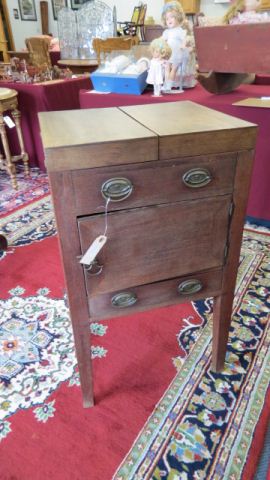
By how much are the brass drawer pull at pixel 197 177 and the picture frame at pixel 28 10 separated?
8178mm

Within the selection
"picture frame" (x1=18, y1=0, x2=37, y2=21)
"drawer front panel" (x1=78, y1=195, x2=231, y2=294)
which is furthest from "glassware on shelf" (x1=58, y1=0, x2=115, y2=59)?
"drawer front panel" (x1=78, y1=195, x2=231, y2=294)

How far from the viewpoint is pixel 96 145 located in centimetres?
57

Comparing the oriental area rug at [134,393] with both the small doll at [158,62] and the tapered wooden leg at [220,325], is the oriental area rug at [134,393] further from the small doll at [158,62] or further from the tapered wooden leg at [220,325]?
the small doll at [158,62]

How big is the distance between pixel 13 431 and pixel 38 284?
656 mm

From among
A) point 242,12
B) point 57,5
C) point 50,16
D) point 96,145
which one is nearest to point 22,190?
point 242,12

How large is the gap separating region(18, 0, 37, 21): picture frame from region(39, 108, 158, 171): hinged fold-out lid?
803cm

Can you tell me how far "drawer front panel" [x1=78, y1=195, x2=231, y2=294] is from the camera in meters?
0.66

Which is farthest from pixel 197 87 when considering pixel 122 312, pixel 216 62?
pixel 122 312

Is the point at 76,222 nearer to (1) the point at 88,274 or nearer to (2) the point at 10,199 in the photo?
(1) the point at 88,274

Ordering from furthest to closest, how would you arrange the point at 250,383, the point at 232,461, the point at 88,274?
the point at 250,383, the point at 232,461, the point at 88,274

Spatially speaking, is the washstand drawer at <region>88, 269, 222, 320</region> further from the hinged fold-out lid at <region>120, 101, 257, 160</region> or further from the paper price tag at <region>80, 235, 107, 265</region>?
the hinged fold-out lid at <region>120, 101, 257, 160</region>

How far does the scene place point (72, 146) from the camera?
56 centimetres

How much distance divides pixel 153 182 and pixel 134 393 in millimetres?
665

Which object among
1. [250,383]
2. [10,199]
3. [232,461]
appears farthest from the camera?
[10,199]
